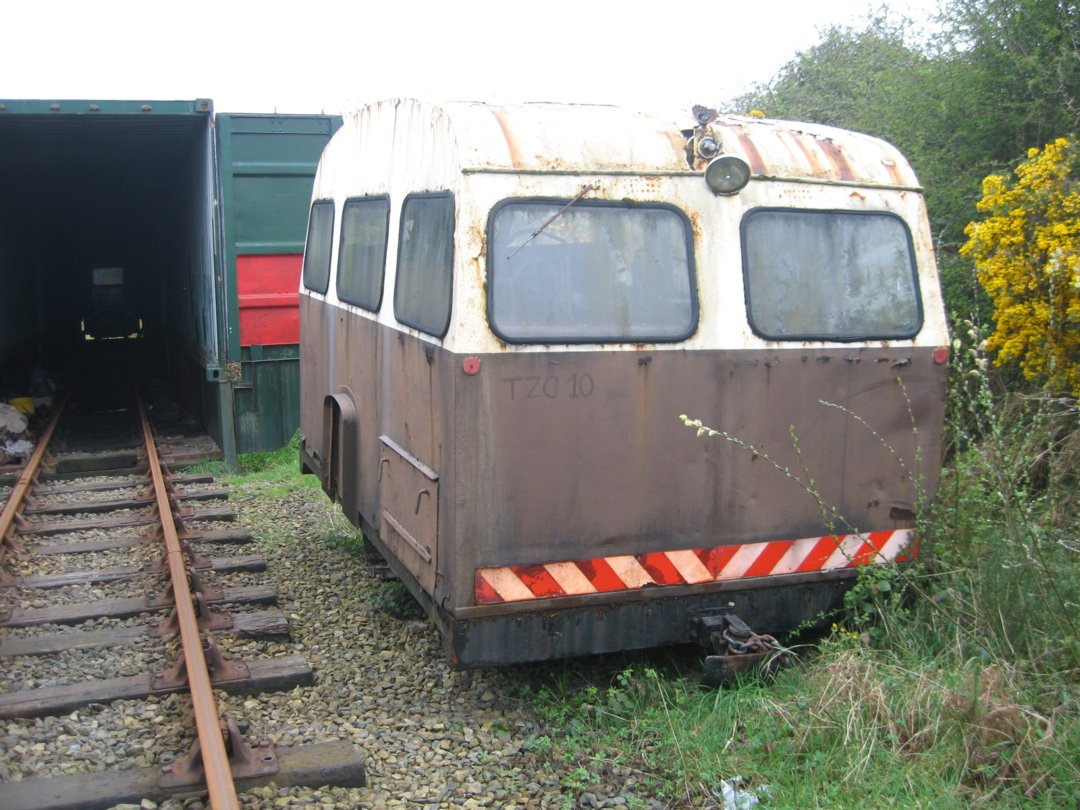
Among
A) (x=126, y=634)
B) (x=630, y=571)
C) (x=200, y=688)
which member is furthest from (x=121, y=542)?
(x=630, y=571)

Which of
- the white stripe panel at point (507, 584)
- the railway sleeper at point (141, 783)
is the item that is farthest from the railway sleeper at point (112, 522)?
the white stripe panel at point (507, 584)

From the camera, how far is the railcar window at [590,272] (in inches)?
174

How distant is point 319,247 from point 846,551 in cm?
445

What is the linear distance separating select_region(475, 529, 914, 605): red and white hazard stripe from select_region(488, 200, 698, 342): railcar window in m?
0.98

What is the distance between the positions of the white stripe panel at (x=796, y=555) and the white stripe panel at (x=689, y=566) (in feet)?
1.22

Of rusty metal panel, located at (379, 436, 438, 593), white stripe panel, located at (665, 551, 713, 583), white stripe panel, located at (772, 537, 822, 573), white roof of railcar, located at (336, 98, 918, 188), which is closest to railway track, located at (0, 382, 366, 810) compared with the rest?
rusty metal panel, located at (379, 436, 438, 593)

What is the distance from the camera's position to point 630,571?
15.4 feet

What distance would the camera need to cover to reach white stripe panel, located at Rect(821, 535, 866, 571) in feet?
16.6

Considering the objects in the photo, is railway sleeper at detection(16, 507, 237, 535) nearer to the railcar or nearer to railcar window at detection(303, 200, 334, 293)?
railcar window at detection(303, 200, 334, 293)

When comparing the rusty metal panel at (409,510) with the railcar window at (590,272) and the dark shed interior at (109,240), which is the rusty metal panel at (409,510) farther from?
the dark shed interior at (109,240)

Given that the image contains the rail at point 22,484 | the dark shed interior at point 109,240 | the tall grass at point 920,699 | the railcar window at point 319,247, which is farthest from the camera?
the dark shed interior at point 109,240

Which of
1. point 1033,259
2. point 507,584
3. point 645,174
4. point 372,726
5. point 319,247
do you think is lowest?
point 372,726

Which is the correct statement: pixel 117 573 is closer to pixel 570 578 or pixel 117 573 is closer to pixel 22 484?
pixel 22 484

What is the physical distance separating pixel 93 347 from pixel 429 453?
23739mm
